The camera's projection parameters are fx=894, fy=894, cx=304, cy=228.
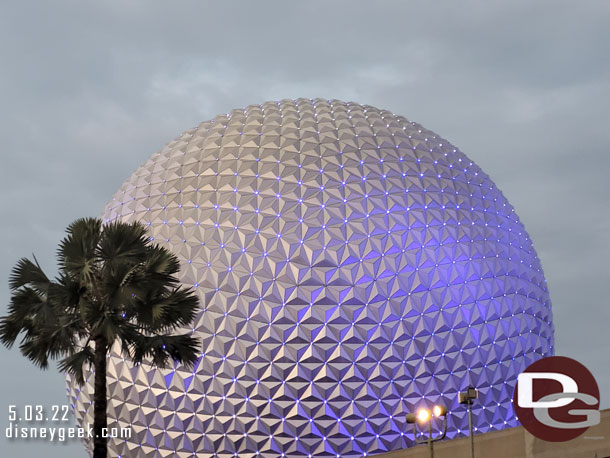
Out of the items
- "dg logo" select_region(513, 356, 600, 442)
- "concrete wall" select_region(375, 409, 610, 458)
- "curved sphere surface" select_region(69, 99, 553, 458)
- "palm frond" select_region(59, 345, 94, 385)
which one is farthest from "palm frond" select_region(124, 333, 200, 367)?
"dg logo" select_region(513, 356, 600, 442)

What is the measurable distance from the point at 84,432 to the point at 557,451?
21297 mm

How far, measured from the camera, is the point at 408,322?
3216 cm

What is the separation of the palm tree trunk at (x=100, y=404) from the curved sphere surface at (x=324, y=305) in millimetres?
10703

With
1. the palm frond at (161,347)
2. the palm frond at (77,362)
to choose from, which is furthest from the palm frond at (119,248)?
the palm frond at (77,362)

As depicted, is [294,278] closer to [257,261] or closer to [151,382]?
A: [257,261]

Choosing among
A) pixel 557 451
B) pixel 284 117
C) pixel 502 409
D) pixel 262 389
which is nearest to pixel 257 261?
pixel 262 389

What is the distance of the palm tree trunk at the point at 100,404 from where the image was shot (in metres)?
20.6

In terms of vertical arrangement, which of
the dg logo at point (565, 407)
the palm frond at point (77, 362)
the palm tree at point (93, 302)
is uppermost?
the palm tree at point (93, 302)

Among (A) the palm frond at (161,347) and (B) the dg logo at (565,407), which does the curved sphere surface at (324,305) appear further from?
(A) the palm frond at (161,347)

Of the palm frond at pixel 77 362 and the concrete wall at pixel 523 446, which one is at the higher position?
the palm frond at pixel 77 362

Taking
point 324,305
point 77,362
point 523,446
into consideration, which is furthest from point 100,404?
point 324,305

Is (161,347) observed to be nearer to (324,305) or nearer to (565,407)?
(324,305)

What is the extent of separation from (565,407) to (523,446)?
2.00m

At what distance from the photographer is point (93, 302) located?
22.2m
